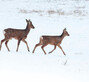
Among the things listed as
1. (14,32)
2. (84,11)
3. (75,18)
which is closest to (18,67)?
(14,32)

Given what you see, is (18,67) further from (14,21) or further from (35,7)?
(35,7)

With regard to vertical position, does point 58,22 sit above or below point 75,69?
below

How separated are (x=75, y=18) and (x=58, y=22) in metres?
2.27

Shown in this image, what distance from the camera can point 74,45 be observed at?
526 inches

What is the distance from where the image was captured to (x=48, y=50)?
12086mm

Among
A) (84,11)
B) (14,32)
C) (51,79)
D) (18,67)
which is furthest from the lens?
(84,11)

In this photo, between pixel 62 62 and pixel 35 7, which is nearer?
pixel 62 62

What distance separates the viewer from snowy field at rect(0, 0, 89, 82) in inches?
285

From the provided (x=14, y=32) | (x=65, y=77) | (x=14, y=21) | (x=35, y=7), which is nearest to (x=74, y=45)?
(x=14, y=32)

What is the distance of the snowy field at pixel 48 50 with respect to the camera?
723 centimetres

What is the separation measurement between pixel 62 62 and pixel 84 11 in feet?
55.9

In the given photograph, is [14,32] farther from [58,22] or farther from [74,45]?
[58,22]

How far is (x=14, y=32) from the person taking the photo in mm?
10422

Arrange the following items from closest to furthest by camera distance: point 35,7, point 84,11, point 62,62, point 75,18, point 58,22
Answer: point 62,62 < point 58,22 < point 75,18 < point 84,11 < point 35,7
